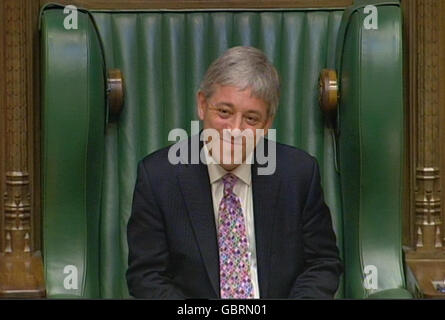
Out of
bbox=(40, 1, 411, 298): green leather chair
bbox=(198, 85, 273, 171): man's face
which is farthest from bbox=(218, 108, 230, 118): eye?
bbox=(40, 1, 411, 298): green leather chair

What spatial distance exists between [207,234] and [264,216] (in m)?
0.13

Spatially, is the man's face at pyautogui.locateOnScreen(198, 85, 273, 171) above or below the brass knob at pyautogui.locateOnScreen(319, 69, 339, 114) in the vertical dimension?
below

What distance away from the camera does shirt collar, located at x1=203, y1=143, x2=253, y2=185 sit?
9.33 feet

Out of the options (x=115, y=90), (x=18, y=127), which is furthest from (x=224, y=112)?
(x=18, y=127)

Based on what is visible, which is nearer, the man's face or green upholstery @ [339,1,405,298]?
the man's face

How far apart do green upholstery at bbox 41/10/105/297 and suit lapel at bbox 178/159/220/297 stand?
0.27 m

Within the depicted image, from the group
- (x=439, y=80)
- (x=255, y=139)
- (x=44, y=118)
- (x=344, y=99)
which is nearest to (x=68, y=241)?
(x=44, y=118)

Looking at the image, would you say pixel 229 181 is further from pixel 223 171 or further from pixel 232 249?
pixel 232 249

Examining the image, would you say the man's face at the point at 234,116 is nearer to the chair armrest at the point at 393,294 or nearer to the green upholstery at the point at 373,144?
the green upholstery at the point at 373,144

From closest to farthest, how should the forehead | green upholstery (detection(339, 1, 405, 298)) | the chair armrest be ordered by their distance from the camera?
the forehead
the chair armrest
green upholstery (detection(339, 1, 405, 298))

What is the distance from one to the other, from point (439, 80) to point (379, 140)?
221mm

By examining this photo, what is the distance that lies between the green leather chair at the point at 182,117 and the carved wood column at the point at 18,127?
0.06 metres

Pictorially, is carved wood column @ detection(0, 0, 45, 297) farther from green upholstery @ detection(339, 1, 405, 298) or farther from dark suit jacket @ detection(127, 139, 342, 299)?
green upholstery @ detection(339, 1, 405, 298)

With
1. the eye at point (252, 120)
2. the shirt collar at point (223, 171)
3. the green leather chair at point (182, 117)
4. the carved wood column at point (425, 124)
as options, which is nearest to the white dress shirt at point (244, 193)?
the shirt collar at point (223, 171)
